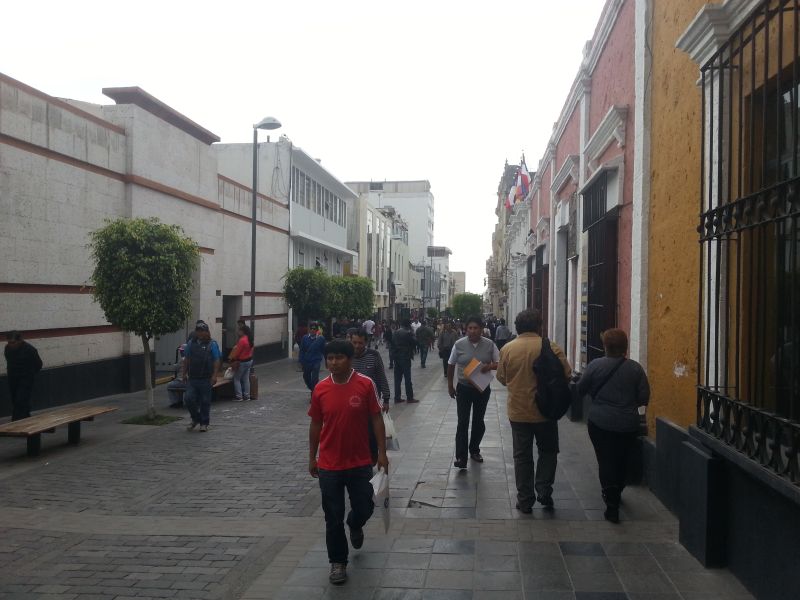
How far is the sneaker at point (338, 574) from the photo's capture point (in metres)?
4.68

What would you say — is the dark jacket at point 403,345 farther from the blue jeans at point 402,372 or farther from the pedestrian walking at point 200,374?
the pedestrian walking at point 200,374

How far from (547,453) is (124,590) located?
11.4 feet

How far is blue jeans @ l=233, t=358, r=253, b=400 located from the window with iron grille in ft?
35.4

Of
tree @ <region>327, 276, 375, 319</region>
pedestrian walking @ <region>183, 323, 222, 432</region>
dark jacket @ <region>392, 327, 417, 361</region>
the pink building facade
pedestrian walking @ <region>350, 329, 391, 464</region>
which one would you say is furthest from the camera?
tree @ <region>327, 276, 375, 319</region>

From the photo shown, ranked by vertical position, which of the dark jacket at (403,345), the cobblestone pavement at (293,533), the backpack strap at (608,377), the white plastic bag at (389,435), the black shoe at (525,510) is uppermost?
the backpack strap at (608,377)

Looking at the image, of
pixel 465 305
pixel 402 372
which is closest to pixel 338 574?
pixel 402 372

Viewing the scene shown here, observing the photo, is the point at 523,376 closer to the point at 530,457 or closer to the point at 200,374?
the point at 530,457

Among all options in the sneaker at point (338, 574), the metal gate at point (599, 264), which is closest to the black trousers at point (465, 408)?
the metal gate at point (599, 264)

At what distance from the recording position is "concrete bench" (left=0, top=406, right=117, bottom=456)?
27.8 ft

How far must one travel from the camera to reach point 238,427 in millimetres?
11359

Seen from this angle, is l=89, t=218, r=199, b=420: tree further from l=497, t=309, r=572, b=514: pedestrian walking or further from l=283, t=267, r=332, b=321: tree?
l=283, t=267, r=332, b=321: tree

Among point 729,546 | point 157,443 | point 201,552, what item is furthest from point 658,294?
point 157,443

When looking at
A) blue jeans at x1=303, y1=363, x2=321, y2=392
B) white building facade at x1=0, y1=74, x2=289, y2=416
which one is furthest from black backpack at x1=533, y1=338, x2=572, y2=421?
white building facade at x1=0, y1=74, x2=289, y2=416

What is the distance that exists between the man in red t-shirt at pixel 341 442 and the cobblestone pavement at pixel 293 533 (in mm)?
394
